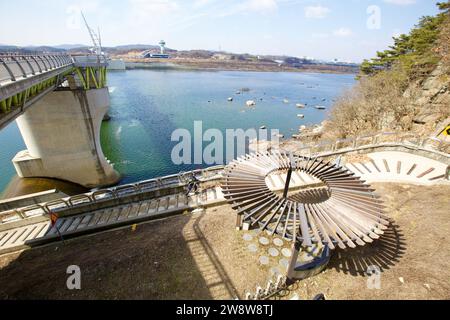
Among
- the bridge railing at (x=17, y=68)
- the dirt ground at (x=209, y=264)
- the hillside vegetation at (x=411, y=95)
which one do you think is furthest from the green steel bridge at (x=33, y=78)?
the hillside vegetation at (x=411, y=95)

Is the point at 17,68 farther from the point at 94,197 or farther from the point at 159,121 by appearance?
the point at 159,121

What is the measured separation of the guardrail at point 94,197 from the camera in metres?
10.9

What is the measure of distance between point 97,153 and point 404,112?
30.6 m

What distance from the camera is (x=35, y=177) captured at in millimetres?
20141

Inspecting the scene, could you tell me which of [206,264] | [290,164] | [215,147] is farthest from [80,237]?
[215,147]

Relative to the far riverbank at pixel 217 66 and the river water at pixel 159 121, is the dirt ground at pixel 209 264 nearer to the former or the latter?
the river water at pixel 159 121

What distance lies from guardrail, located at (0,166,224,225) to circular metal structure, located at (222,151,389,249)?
17.3ft

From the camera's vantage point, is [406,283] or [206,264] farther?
[206,264]

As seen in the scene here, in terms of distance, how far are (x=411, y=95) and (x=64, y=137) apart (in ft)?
110

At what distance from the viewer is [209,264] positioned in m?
7.86

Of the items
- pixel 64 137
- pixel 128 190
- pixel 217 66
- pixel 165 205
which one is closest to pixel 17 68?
pixel 128 190

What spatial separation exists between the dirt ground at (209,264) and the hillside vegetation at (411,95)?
13.1 meters

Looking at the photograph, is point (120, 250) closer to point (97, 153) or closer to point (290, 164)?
point (290, 164)

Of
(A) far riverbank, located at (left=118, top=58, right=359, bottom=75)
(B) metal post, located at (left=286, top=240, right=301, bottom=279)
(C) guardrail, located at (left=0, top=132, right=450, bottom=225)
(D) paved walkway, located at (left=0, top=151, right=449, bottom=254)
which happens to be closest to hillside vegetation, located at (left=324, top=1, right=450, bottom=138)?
(C) guardrail, located at (left=0, top=132, right=450, bottom=225)
